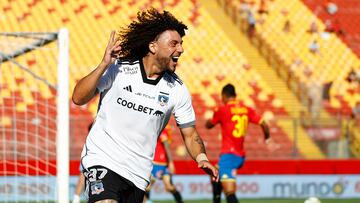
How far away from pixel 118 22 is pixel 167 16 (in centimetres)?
1919

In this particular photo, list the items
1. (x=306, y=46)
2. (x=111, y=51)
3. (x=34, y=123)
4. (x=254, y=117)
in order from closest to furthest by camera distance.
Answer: (x=111, y=51), (x=254, y=117), (x=34, y=123), (x=306, y=46)

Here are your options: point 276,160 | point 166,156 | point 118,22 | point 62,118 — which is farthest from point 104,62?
point 118,22

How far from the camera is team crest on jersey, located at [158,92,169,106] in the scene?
6477mm

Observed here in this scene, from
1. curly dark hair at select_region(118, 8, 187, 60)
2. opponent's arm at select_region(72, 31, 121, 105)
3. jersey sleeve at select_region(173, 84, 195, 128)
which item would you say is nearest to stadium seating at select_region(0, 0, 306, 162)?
jersey sleeve at select_region(173, 84, 195, 128)

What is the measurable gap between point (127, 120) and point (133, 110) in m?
0.09

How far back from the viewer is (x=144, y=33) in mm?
6598

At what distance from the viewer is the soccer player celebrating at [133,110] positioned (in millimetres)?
6375

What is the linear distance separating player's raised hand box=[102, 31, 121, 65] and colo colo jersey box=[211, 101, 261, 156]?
24.1ft

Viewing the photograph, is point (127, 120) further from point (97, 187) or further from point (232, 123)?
point (232, 123)

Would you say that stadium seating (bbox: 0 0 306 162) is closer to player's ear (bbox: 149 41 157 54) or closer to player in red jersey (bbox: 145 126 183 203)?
player in red jersey (bbox: 145 126 183 203)

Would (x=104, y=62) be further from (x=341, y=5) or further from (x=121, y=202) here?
(x=341, y=5)

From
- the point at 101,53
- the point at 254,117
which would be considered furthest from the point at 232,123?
the point at 101,53

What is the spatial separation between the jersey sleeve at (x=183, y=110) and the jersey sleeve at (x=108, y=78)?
20.7 inches

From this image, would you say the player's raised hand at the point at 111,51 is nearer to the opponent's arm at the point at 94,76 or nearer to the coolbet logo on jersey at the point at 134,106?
the opponent's arm at the point at 94,76
